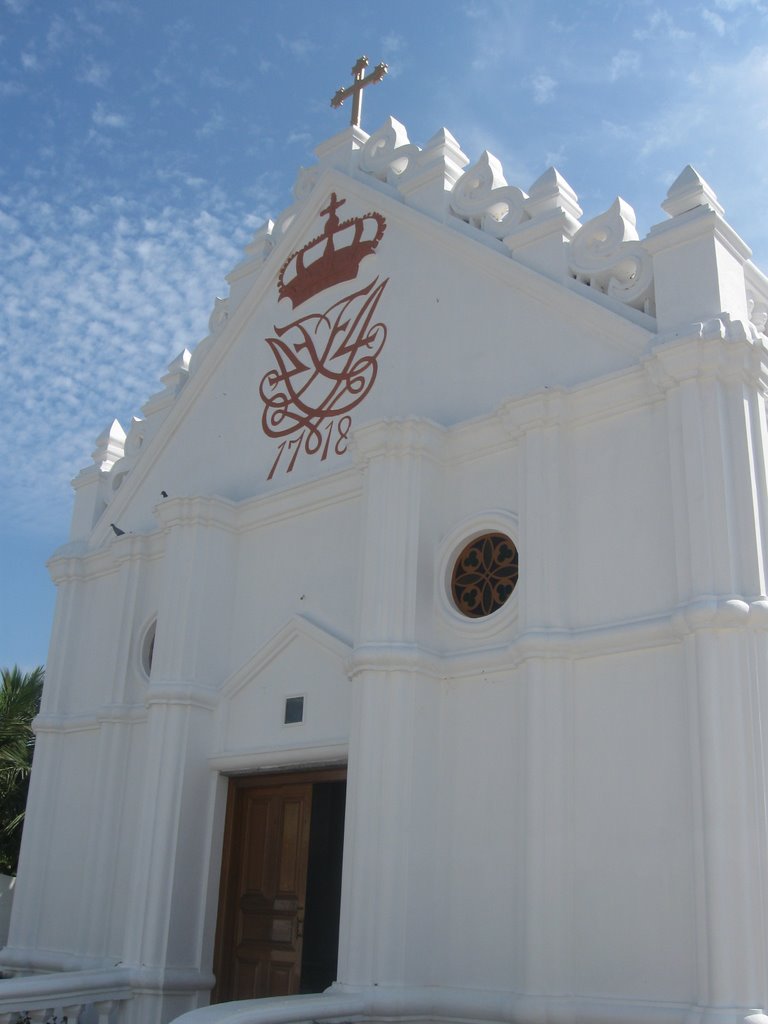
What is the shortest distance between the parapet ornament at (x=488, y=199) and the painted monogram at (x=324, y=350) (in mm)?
1119

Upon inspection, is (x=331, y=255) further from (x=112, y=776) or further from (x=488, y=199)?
(x=112, y=776)

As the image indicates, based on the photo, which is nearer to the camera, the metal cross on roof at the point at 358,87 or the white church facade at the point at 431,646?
the white church facade at the point at 431,646

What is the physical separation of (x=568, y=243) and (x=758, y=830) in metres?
5.62

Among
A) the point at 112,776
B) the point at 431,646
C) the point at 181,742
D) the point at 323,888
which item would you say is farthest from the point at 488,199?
the point at 112,776

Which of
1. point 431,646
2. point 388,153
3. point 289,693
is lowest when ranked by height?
point 289,693

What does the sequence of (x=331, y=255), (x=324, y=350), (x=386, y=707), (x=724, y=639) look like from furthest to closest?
(x=331, y=255), (x=324, y=350), (x=386, y=707), (x=724, y=639)

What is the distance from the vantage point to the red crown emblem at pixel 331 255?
12.9 m

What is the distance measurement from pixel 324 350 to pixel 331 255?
1.22m

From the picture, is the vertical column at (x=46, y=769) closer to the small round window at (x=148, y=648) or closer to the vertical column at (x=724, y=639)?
the small round window at (x=148, y=648)

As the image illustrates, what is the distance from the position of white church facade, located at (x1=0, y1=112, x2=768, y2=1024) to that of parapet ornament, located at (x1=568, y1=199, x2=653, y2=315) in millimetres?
32

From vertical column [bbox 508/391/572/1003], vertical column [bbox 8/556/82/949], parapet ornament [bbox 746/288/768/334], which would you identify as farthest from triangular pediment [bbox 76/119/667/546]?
parapet ornament [bbox 746/288/768/334]

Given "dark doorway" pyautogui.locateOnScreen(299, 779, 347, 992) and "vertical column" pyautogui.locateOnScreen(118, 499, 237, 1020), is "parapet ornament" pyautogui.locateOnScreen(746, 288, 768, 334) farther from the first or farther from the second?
"dark doorway" pyautogui.locateOnScreen(299, 779, 347, 992)

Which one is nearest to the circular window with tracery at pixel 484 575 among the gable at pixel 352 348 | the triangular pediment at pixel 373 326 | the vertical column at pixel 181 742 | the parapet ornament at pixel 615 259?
the triangular pediment at pixel 373 326

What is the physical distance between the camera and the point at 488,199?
11.8m
